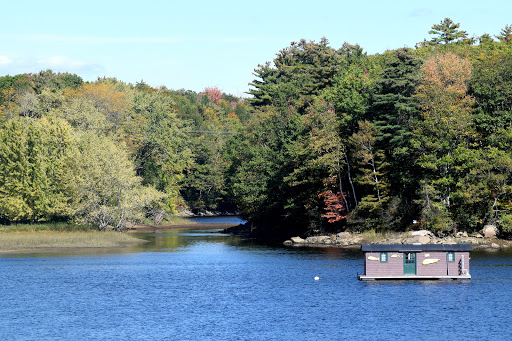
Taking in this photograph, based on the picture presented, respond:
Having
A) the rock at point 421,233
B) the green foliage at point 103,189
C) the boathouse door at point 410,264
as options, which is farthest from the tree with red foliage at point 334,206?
the boathouse door at point 410,264

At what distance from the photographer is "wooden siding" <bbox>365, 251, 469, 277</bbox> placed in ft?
205

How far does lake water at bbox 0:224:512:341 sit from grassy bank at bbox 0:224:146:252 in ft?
28.2

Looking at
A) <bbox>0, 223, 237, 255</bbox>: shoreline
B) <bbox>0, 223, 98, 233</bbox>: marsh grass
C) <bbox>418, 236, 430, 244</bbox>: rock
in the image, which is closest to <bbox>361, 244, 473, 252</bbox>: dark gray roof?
<bbox>418, 236, 430, 244</bbox>: rock

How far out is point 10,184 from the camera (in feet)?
341

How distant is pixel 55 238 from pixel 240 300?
46.2 meters

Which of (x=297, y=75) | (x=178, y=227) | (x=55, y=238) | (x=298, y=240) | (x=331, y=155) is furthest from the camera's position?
(x=297, y=75)

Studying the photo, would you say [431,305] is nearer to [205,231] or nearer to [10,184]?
[10,184]

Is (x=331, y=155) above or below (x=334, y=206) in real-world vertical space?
above

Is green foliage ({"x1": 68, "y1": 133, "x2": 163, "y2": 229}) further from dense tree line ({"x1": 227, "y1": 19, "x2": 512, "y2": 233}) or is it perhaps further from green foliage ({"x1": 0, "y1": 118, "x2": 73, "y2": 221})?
dense tree line ({"x1": 227, "y1": 19, "x2": 512, "y2": 233})

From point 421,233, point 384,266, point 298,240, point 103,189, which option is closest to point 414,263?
point 384,266

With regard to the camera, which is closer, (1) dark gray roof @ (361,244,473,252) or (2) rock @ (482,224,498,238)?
(1) dark gray roof @ (361,244,473,252)

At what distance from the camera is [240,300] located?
56.1 m

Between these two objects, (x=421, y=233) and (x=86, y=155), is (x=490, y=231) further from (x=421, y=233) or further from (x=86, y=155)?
(x=86, y=155)

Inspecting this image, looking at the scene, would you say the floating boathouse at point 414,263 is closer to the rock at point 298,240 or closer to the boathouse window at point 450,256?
the boathouse window at point 450,256
